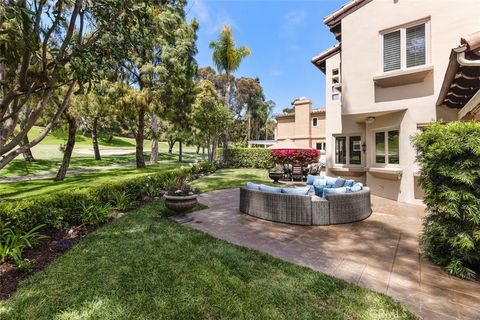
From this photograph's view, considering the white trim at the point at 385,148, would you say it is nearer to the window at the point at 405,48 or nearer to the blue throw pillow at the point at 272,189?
the window at the point at 405,48

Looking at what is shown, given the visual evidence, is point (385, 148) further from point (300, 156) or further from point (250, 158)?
point (250, 158)

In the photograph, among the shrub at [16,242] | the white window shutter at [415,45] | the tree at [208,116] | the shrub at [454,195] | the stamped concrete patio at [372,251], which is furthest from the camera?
the tree at [208,116]

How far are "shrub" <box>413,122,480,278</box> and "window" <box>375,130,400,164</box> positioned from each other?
5.96m

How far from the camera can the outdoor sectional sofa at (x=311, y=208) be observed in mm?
6742

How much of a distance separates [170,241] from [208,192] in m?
6.25

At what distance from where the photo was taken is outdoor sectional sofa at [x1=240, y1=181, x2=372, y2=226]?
6.74 m

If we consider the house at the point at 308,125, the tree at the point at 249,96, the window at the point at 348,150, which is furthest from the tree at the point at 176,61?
the tree at the point at 249,96

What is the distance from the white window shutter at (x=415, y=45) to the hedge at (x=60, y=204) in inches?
459

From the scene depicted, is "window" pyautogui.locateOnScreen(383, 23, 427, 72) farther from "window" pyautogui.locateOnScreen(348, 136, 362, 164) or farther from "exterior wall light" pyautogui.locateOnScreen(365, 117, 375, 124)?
"window" pyautogui.locateOnScreen(348, 136, 362, 164)

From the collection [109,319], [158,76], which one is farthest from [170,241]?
[158,76]

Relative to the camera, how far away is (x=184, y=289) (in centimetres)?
364

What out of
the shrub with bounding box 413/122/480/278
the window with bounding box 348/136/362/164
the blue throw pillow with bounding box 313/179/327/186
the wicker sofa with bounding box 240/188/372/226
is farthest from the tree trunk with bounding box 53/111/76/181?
the window with bounding box 348/136/362/164

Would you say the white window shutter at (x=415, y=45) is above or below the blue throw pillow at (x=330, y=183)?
above

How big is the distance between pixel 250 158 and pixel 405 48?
56.3 ft
